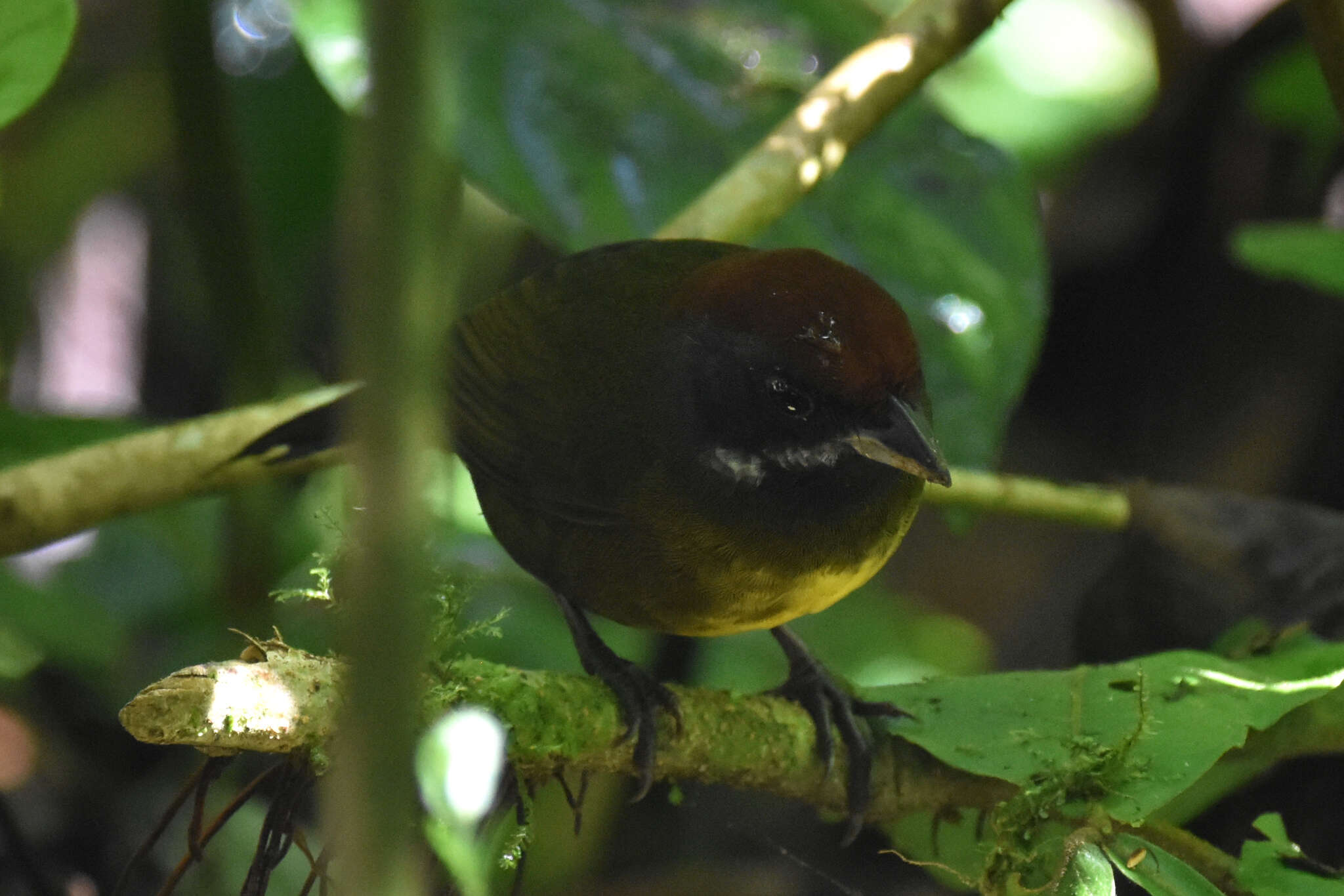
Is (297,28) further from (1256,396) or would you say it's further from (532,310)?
(1256,396)

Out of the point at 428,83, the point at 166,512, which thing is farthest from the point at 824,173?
the point at 166,512

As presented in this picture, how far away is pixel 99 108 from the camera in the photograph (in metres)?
3.60

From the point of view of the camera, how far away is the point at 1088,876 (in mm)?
1308

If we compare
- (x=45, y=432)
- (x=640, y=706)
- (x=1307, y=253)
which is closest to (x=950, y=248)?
(x=1307, y=253)

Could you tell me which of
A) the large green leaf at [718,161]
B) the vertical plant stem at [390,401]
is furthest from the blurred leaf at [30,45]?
the vertical plant stem at [390,401]

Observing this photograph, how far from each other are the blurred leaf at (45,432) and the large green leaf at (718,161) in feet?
2.30

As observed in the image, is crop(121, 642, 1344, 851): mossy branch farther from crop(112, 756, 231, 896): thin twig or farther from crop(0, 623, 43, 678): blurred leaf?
crop(0, 623, 43, 678): blurred leaf

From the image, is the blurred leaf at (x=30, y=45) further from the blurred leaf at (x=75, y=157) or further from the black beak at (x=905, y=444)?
the blurred leaf at (x=75, y=157)

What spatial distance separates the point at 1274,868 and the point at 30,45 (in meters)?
1.63

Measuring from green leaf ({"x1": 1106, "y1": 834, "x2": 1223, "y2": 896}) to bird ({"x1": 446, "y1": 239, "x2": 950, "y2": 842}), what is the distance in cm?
42

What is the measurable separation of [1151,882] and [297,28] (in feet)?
5.52

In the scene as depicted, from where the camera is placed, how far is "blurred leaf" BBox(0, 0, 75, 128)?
4.76 ft

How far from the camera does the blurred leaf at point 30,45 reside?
1452mm

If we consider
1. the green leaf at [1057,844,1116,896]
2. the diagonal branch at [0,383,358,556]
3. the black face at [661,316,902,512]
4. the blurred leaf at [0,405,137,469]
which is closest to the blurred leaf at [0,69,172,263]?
the blurred leaf at [0,405,137,469]
